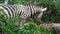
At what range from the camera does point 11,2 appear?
8.72 meters

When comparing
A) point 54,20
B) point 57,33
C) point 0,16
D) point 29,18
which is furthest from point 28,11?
point 0,16

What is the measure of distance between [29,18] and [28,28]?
7.92 feet

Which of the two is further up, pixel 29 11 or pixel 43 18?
pixel 29 11

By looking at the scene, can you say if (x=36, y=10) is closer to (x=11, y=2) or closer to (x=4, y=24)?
(x=11, y=2)

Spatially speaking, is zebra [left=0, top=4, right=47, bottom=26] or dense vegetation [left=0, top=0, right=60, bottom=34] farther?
zebra [left=0, top=4, right=47, bottom=26]

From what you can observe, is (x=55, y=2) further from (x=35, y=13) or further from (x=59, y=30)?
(x=59, y=30)

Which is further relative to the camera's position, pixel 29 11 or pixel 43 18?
pixel 43 18

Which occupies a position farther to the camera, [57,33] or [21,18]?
[21,18]

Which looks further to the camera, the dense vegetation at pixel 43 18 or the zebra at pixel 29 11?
the zebra at pixel 29 11

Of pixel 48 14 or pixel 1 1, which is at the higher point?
pixel 1 1

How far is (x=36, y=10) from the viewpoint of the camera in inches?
333

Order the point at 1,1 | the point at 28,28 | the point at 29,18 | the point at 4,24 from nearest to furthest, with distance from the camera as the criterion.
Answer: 1. the point at 4,24
2. the point at 28,28
3. the point at 1,1
4. the point at 29,18

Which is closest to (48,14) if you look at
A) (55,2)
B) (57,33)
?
(55,2)

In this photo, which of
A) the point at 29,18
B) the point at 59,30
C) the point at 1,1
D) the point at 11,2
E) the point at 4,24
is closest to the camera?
the point at 4,24
